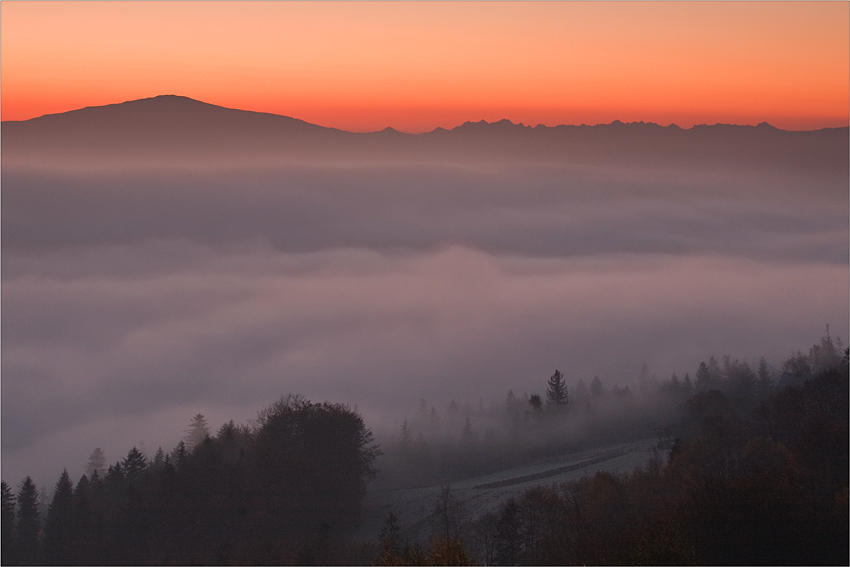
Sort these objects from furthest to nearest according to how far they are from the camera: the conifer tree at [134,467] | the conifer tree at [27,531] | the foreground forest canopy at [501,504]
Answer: the conifer tree at [134,467] < the conifer tree at [27,531] < the foreground forest canopy at [501,504]

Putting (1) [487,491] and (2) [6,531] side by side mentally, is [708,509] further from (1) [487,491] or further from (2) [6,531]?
(2) [6,531]

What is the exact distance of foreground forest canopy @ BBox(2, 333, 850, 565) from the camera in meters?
32.0

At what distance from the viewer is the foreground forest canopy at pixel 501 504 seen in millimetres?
31969

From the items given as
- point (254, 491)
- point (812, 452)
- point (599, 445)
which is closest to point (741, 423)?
point (812, 452)

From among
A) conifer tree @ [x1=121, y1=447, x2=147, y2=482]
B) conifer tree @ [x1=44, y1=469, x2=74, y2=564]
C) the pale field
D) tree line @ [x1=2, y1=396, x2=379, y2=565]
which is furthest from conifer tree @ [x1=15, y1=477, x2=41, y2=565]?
the pale field

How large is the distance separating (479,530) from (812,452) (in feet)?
69.6

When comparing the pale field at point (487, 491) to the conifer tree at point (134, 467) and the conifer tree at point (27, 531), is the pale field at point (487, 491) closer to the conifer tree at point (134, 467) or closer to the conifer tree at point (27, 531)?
the conifer tree at point (134, 467)

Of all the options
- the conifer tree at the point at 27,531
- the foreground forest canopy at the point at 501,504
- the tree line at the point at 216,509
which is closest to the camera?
the foreground forest canopy at the point at 501,504

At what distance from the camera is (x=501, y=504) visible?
193ft

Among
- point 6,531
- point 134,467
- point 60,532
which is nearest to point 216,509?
point 60,532

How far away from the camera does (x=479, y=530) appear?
53375mm

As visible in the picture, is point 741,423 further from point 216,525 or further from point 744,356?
point 744,356

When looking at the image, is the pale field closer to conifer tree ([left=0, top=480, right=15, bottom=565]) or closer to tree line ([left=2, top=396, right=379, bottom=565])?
Answer: tree line ([left=2, top=396, right=379, bottom=565])

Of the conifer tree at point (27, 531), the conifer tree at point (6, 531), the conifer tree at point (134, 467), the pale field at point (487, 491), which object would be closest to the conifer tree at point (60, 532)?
the conifer tree at point (27, 531)
